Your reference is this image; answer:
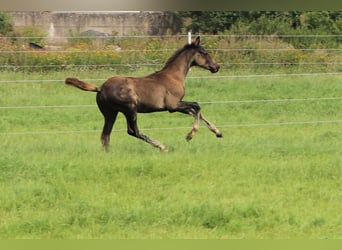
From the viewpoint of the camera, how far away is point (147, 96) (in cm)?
810

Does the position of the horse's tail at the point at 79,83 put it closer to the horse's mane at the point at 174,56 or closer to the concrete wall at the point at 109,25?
the horse's mane at the point at 174,56

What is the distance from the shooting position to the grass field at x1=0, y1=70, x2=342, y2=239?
15.1ft

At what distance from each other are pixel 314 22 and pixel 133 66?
11.8 ft

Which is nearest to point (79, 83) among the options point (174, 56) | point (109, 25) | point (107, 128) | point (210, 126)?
point (107, 128)

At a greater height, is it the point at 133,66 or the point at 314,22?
the point at 314,22

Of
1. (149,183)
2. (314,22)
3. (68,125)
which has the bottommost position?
(68,125)

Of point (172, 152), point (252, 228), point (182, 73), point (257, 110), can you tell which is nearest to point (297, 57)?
point (257, 110)

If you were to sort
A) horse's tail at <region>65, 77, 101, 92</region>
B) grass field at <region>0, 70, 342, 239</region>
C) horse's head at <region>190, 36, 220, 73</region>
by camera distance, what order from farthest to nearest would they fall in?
horse's head at <region>190, 36, 220, 73</region>, horse's tail at <region>65, 77, 101, 92</region>, grass field at <region>0, 70, 342, 239</region>

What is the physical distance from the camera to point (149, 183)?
5.93 meters

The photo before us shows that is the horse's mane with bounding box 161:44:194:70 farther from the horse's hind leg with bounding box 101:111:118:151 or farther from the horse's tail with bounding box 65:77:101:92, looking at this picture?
the horse's tail with bounding box 65:77:101:92

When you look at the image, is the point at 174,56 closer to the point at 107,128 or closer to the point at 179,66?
the point at 179,66

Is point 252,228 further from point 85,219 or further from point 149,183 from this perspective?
point 149,183

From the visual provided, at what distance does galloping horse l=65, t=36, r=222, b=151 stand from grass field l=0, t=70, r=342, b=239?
0.26 metres

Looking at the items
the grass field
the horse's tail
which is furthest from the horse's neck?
the horse's tail
